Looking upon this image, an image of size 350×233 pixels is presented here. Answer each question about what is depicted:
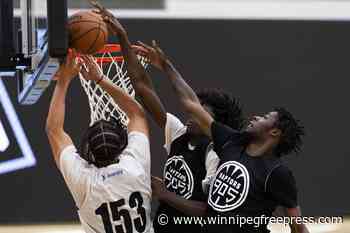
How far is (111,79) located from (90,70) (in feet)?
2.84

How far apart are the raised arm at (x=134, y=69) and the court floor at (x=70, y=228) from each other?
4.20m

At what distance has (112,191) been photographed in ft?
12.6

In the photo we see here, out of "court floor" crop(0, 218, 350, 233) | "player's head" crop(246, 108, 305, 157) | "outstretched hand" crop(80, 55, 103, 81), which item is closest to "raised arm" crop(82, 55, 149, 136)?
"outstretched hand" crop(80, 55, 103, 81)

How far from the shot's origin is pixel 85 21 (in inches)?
178

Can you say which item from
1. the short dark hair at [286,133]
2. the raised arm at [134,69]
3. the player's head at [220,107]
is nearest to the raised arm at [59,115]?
the raised arm at [134,69]

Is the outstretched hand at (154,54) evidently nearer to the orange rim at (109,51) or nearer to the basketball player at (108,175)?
the orange rim at (109,51)

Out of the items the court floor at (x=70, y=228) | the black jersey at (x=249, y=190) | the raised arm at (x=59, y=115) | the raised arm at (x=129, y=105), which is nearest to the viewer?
the raised arm at (x=59, y=115)

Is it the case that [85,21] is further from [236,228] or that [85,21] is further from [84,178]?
[236,228]

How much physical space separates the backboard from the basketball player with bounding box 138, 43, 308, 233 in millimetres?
798

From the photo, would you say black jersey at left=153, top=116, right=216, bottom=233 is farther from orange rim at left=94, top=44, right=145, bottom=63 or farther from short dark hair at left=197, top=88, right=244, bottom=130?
orange rim at left=94, top=44, right=145, bottom=63

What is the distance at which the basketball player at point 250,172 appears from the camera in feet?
13.8

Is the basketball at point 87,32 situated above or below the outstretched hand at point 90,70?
above

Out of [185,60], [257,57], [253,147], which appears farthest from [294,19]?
[253,147]

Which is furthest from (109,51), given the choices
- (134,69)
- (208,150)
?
(208,150)
